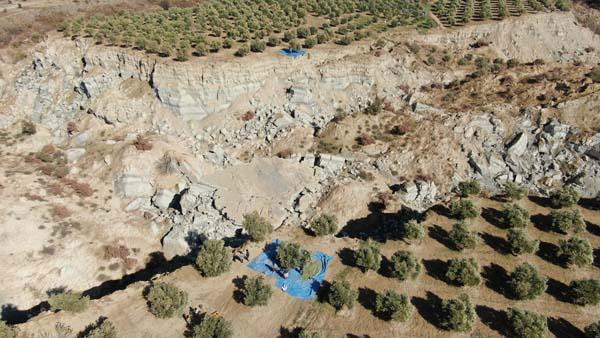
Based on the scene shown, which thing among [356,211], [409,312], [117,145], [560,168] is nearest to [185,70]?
[117,145]

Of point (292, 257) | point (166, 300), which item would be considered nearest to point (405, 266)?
point (292, 257)

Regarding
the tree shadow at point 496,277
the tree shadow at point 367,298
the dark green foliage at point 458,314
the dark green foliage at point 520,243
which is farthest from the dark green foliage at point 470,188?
the tree shadow at point 367,298

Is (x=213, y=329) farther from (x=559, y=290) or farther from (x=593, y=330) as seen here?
(x=559, y=290)

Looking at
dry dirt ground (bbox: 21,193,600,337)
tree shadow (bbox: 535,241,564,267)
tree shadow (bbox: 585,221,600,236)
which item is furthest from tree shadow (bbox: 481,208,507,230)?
tree shadow (bbox: 585,221,600,236)

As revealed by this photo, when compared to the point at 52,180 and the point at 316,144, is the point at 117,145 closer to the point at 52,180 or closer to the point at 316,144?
the point at 52,180

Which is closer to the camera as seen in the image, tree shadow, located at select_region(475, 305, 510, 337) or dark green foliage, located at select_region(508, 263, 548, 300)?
tree shadow, located at select_region(475, 305, 510, 337)

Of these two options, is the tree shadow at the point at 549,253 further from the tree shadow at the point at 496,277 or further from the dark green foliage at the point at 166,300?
the dark green foliage at the point at 166,300

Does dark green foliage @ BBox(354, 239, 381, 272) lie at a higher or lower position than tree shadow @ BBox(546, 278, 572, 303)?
higher

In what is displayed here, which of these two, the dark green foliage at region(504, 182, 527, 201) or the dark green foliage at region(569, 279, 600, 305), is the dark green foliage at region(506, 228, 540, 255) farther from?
the dark green foliage at region(504, 182, 527, 201)
